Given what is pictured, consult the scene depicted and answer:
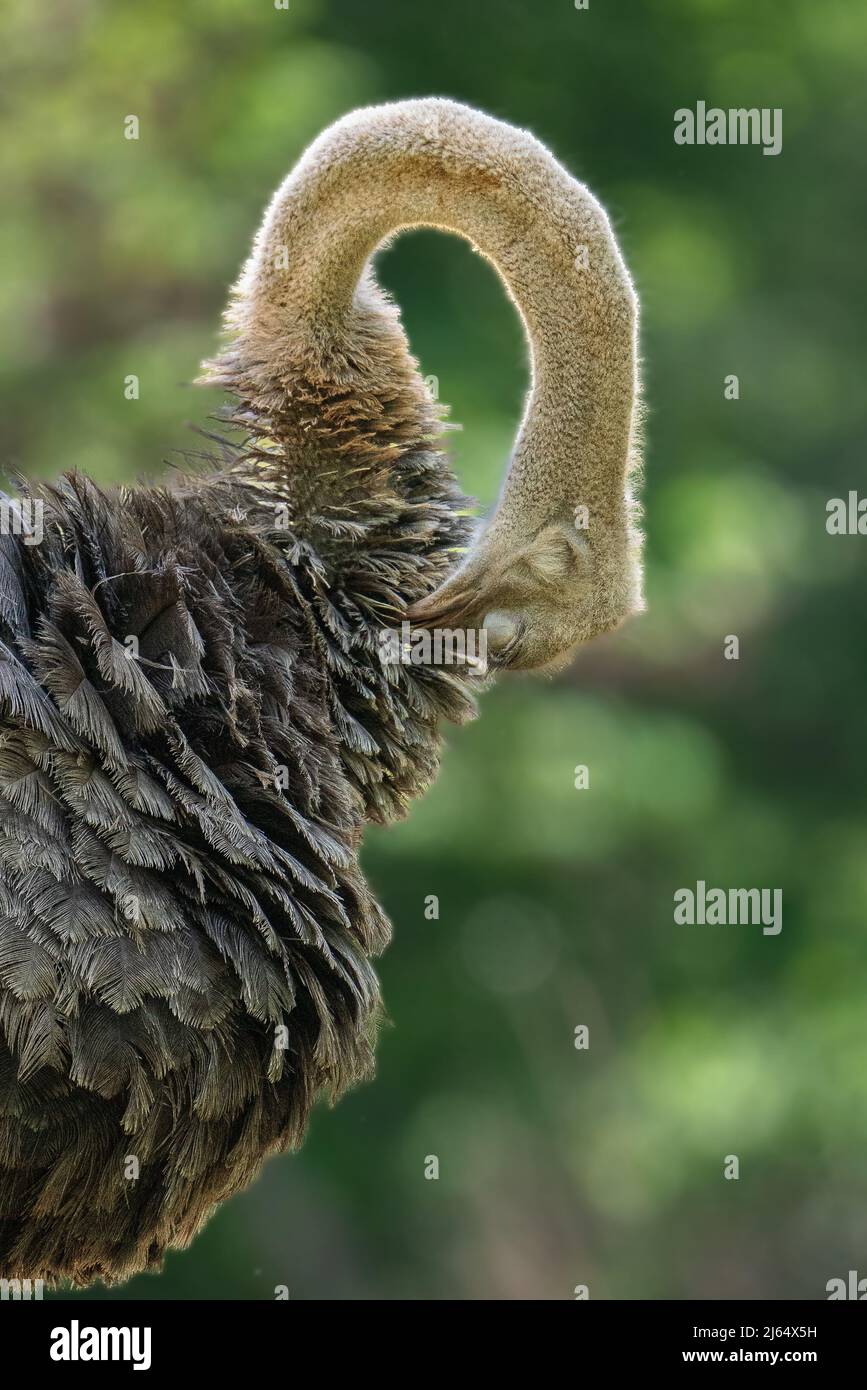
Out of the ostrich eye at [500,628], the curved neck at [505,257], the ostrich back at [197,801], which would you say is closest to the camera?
the ostrich back at [197,801]

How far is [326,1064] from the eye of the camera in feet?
11.2

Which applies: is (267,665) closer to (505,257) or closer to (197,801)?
(197,801)

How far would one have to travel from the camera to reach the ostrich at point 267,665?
3.12m

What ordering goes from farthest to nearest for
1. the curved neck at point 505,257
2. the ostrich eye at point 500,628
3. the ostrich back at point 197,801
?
1. the ostrich eye at point 500,628
2. the curved neck at point 505,257
3. the ostrich back at point 197,801

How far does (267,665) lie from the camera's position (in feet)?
11.2

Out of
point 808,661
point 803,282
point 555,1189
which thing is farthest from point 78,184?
point 555,1189

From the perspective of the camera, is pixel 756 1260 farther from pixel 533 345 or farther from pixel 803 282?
pixel 533 345

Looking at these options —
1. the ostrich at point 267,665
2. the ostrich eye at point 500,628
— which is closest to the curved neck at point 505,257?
the ostrich at point 267,665

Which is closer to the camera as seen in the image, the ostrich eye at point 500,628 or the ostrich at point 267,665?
the ostrich at point 267,665

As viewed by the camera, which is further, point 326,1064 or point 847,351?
point 847,351

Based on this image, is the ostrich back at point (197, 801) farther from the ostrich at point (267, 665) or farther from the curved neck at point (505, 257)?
the curved neck at point (505, 257)

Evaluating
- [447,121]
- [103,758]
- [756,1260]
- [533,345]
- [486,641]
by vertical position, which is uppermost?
[447,121]

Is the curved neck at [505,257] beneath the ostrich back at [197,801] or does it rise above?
above

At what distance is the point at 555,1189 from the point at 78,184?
5.69 metres
